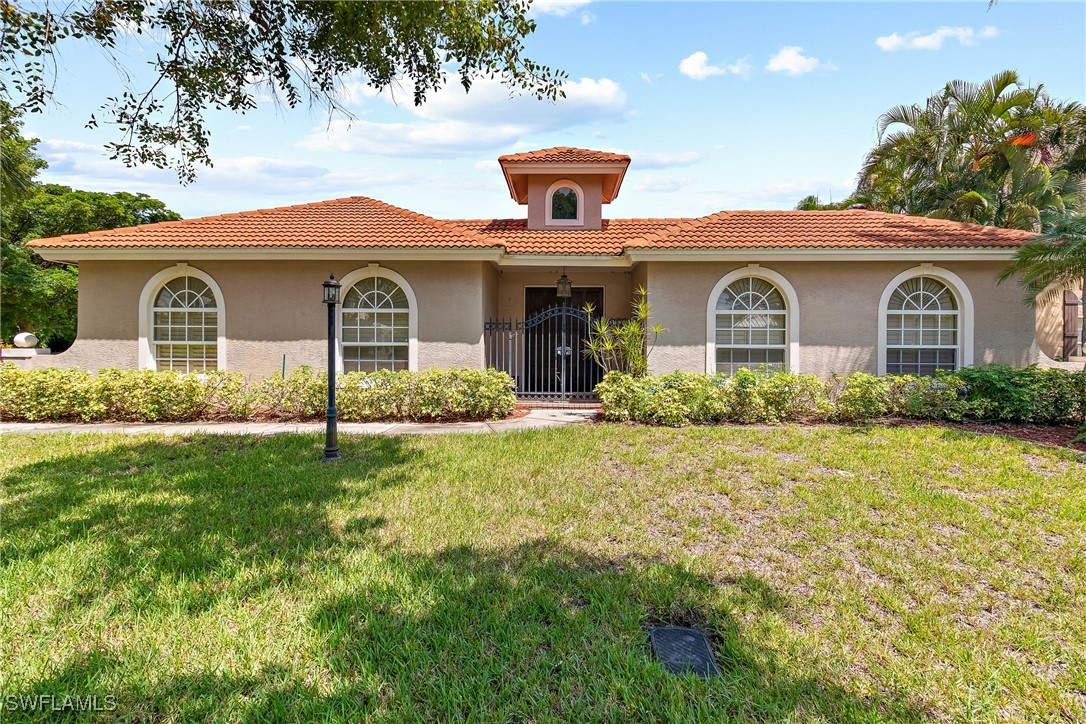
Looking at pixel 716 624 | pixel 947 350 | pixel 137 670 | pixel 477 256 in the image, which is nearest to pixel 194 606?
pixel 137 670

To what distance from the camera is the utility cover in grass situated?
2.88 m

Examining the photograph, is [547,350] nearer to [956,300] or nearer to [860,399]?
[860,399]

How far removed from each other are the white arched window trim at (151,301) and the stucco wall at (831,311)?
30.9 ft

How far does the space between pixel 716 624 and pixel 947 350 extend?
11134mm

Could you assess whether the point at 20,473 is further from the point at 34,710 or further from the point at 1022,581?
the point at 1022,581

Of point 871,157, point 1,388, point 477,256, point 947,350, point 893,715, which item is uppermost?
point 871,157

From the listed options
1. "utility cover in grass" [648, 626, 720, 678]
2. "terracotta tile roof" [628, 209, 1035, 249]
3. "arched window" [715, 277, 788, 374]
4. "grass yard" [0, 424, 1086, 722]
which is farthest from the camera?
"arched window" [715, 277, 788, 374]

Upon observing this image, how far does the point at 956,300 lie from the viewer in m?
11.0

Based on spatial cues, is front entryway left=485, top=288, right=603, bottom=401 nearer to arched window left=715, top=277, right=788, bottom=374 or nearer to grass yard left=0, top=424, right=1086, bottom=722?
arched window left=715, top=277, right=788, bottom=374

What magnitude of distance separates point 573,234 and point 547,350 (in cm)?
302

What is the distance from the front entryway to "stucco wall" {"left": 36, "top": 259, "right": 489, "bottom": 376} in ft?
3.62

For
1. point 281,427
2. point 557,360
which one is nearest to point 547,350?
point 557,360

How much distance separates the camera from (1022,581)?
12.6 ft

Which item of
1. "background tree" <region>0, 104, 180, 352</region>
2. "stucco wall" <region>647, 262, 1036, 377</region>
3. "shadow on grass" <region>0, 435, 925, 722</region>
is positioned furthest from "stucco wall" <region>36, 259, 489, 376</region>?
"background tree" <region>0, 104, 180, 352</region>
